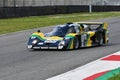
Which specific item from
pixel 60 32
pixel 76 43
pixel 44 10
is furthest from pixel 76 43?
pixel 44 10

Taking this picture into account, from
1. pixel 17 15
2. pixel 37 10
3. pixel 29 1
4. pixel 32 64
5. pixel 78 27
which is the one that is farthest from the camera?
pixel 29 1

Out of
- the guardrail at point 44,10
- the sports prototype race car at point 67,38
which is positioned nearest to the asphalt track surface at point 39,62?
the sports prototype race car at point 67,38

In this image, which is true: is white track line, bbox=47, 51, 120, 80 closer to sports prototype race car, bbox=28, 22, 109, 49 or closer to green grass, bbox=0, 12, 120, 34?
sports prototype race car, bbox=28, 22, 109, 49

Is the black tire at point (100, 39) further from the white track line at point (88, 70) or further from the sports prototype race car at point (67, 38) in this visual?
the white track line at point (88, 70)

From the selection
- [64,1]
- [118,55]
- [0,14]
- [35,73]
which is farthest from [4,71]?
[64,1]

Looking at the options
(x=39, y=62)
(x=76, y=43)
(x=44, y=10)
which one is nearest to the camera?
(x=39, y=62)

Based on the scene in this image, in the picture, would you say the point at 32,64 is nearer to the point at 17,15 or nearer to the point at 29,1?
the point at 17,15

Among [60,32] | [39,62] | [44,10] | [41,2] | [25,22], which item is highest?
[41,2]

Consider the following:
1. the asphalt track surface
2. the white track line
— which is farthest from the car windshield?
the white track line

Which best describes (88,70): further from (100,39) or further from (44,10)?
(44,10)

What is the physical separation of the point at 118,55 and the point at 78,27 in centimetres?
346

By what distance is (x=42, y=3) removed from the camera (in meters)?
54.3

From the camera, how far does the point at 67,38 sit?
1577 centimetres

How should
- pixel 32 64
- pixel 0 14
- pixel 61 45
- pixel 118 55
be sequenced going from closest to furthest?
1. pixel 32 64
2. pixel 118 55
3. pixel 61 45
4. pixel 0 14
